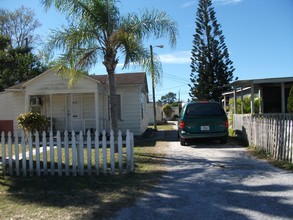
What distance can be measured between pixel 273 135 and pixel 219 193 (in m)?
3.97

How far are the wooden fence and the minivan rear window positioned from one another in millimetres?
1297

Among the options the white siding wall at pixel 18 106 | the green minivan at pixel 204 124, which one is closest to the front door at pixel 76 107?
the white siding wall at pixel 18 106

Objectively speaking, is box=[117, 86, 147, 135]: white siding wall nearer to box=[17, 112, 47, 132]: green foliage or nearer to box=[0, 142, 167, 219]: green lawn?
box=[17, 112, 47, 132]: green foliage

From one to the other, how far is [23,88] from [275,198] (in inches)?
610

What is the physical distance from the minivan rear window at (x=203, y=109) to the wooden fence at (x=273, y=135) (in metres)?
1.30

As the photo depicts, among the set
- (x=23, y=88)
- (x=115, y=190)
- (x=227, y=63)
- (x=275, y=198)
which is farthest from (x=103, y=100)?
(x=227, y=63)

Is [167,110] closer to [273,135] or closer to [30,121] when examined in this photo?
[30,121]

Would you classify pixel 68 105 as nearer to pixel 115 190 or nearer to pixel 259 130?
pixel 259 130

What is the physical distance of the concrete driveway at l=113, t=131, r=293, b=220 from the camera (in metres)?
4.93

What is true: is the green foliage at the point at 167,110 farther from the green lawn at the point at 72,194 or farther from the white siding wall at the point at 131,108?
the green lawn at the point at 72,194

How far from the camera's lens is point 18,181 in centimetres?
736

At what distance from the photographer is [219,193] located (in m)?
5.96

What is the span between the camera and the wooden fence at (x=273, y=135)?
8133mm

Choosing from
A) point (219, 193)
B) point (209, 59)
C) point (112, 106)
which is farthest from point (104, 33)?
point (209, 59)
